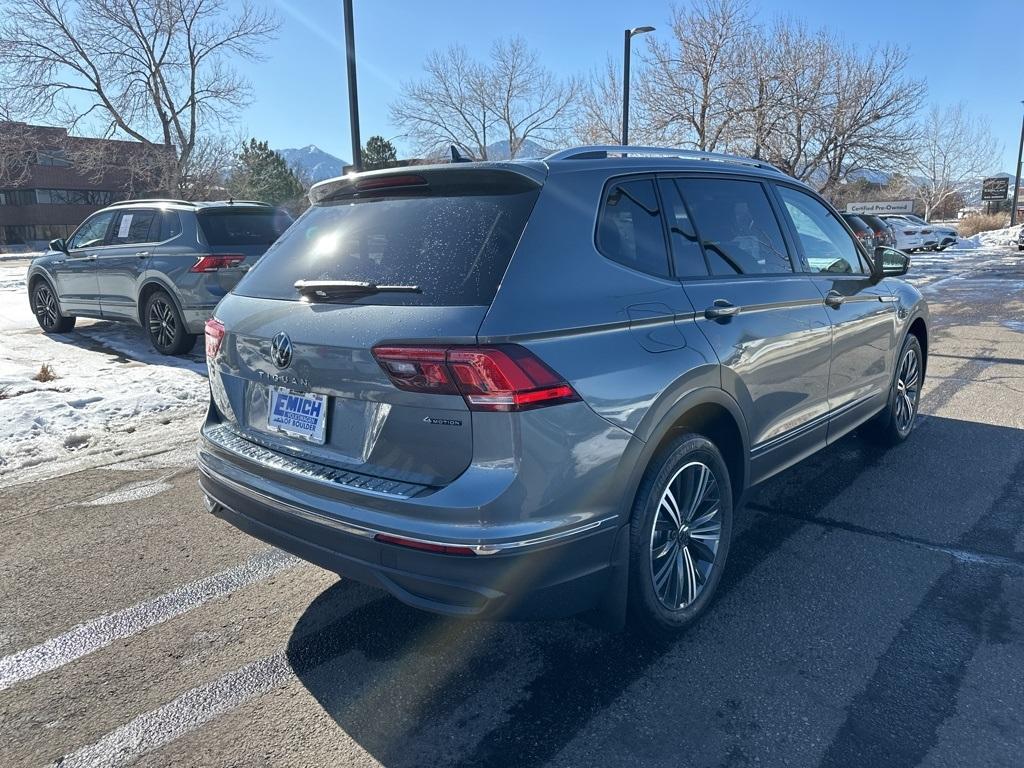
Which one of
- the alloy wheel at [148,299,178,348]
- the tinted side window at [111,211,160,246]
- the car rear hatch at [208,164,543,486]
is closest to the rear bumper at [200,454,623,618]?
the car rear hatch at [208,164,543,486]

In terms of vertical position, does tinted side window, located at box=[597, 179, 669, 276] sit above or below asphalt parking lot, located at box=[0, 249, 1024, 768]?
above

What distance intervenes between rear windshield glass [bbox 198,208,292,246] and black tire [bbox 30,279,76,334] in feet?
10.9

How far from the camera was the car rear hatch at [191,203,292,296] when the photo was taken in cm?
790

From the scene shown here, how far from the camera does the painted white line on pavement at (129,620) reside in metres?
2.83

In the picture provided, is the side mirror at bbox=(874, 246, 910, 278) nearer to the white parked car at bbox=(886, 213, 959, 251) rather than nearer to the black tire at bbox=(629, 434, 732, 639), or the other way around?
the black tire at bbox=(629, 434, 732, 639)

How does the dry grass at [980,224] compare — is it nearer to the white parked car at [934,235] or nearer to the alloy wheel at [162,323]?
the white parked car at [934,235]

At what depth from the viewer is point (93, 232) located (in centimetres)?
943

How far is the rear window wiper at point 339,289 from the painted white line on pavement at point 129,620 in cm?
152

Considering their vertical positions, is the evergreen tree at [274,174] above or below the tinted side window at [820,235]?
above

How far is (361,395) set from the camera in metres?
2.43

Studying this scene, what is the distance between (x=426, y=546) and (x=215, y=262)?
661 centimetres

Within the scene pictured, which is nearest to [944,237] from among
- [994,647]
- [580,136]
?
[580,136]

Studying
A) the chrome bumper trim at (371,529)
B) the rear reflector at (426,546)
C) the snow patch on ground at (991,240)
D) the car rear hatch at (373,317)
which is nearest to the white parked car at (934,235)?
the snow patch on ground at (991,240)

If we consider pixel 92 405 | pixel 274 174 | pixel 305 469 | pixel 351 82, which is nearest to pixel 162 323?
pixel 92 405
